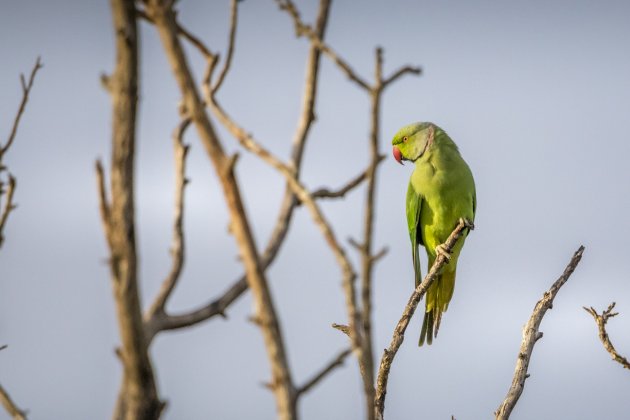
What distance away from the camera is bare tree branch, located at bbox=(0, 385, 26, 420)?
282 cm

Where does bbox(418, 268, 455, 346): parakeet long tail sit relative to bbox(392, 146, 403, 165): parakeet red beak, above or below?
below

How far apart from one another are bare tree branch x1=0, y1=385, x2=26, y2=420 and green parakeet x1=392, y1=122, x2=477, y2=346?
461cm

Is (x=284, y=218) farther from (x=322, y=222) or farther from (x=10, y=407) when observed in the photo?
(x=10, y=407)

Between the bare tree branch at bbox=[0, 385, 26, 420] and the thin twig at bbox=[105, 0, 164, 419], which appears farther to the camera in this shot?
the bare tree branch at bbox=[0, 385, 26, 420]

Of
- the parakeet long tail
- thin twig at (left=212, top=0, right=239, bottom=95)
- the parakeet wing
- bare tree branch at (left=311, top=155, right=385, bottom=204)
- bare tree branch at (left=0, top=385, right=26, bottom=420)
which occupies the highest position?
the parakeet wing

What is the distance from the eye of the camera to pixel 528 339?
5172mm

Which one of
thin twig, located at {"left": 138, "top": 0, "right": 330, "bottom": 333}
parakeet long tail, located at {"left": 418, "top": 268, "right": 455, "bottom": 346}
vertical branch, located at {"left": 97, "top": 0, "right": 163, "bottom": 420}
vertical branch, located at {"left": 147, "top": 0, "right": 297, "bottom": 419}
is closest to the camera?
vertical branch, located at {"left": 147, "top": 0, "right": 297, "bottom": 419}

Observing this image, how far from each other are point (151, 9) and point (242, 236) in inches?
27.3

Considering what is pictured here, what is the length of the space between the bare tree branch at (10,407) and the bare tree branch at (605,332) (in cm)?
346

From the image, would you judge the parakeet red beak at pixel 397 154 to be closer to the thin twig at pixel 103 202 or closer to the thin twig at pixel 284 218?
the thin twig at pixel 284 218

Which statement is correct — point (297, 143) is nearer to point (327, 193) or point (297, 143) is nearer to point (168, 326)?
point (327, 193)

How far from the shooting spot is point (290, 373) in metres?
2.03

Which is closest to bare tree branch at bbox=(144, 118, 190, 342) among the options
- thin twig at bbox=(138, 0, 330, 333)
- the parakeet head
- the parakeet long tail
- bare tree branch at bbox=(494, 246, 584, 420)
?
thin twig at bbox=(138, 0, 330, 333)

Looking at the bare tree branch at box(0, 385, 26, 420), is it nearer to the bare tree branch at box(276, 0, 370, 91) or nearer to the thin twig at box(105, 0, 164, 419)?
the thin twig at box(105, 0, 164, 419)
